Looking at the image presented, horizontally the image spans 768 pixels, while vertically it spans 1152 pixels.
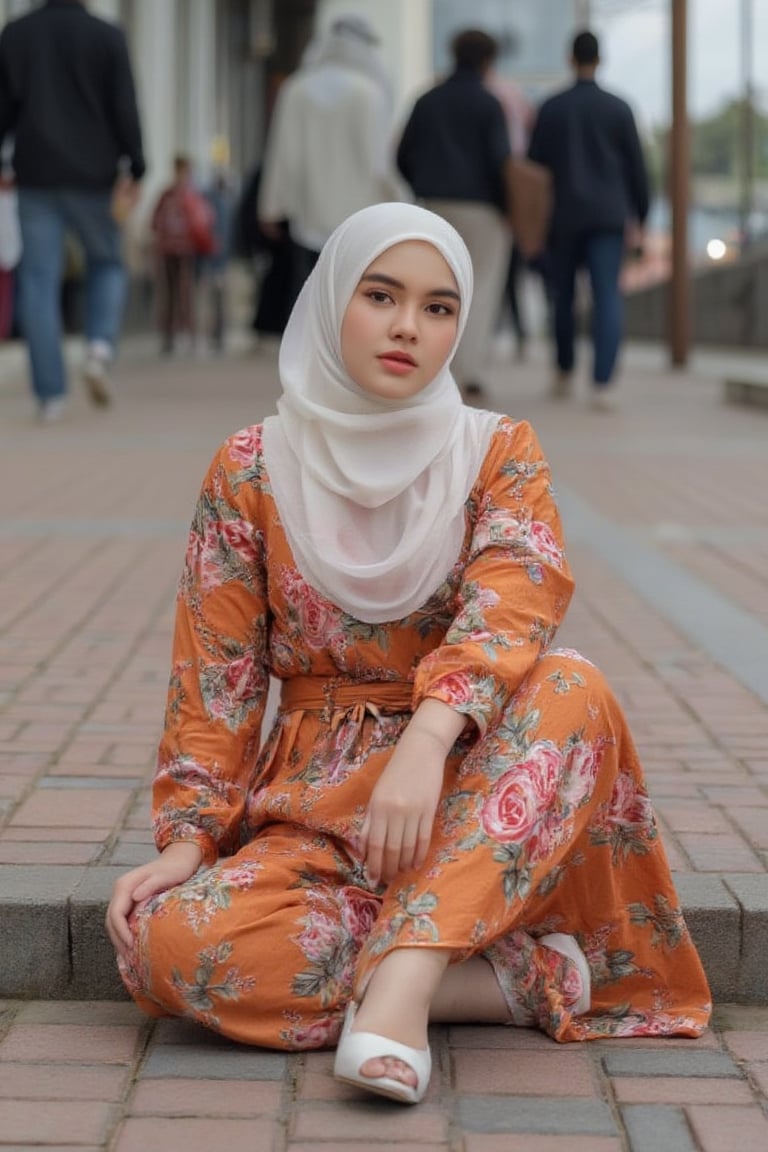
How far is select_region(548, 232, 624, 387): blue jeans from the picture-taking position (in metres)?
11.8

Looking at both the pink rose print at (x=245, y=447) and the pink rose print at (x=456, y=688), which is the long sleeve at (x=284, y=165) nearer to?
the pink rose print at (x=245, y=447)

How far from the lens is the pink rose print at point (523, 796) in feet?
8.96

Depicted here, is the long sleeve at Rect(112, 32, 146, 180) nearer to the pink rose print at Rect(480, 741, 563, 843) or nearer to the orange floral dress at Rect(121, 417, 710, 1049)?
the orange floral dress at Rect(121, 417, 710, 1049)

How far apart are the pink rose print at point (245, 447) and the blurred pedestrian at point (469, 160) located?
799cm

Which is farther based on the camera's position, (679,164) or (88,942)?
(679,164)

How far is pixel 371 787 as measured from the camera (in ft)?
9.69

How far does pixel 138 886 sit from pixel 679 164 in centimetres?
1439

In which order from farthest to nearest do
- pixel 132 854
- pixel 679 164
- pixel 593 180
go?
1. pixel 679 164
2. pixel 593 180
3. pixel 132 854

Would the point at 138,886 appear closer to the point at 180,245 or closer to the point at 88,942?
the point at 88,942

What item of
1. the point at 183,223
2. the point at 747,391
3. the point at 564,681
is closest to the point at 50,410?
the point at 747,391

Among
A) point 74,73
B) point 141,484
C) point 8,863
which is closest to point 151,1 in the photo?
point 74,73

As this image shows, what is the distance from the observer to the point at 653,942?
301 centimetres

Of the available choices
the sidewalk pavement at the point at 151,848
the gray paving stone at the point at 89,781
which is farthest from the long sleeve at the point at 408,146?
the gray paving stone at the point at 89,781

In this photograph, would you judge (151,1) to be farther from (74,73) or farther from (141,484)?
(141,484)
